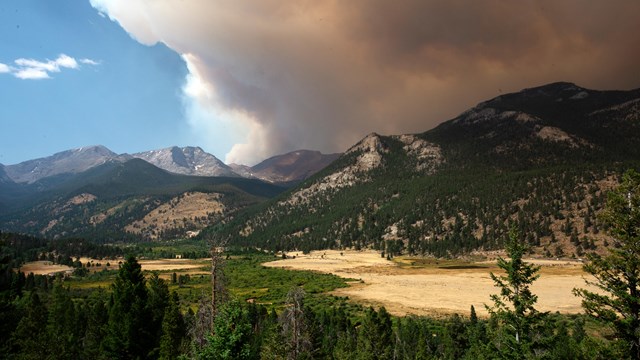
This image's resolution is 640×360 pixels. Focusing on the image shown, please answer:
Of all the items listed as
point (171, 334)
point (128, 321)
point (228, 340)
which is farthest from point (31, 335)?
point (228, 340)

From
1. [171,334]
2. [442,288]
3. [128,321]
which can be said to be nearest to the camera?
[128,321]

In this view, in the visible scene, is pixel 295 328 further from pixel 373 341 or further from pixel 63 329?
pixel 63 329

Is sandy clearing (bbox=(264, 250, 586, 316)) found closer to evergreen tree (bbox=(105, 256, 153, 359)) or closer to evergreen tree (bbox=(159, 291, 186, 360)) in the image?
evergreen tree (bbox=(159, 291, 186, 360))

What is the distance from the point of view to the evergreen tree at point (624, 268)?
67.6 ft

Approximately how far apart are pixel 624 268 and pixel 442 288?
114m

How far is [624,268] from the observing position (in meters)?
21.0

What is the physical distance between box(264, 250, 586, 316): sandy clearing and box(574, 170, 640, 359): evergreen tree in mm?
69386

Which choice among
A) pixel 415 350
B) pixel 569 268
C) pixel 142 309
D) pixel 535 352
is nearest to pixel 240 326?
pixel 535 352

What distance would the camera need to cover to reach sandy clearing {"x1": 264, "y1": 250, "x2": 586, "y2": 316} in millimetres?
100688

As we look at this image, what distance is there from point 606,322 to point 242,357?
1846 centimetres

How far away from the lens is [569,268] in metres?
165

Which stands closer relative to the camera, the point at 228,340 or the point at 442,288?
the point at 228,340

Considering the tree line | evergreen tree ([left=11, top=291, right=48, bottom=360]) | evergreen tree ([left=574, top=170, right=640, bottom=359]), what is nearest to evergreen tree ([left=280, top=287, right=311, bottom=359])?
the tree line

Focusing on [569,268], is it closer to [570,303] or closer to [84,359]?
[570,303]
